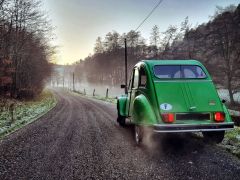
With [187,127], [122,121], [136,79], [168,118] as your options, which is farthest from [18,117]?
[187,127]

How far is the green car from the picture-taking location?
525cm

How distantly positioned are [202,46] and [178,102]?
95.3 feet

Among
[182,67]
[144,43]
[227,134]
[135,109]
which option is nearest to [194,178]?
[135,109]

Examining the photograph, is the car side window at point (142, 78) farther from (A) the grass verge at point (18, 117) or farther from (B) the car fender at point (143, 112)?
(A) the grass verge at point (18, 117)

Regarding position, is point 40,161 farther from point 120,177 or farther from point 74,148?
point 120,177

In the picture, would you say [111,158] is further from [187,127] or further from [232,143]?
[232,143]

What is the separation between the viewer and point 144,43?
65.9 meters

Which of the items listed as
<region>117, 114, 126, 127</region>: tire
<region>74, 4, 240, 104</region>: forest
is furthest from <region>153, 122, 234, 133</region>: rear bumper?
<region>74, 4, 240, 104</region>: forest

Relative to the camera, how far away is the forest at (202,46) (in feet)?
86.6

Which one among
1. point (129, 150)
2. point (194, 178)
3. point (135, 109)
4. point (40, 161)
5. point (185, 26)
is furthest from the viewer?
point (185, 26)

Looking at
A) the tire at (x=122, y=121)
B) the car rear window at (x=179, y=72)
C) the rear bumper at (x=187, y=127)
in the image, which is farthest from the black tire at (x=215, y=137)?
the tire at (x=122, y=121)

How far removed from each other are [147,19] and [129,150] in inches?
571

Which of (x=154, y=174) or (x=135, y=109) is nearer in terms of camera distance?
(x=154, y=174)

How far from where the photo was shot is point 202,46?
32062mm
